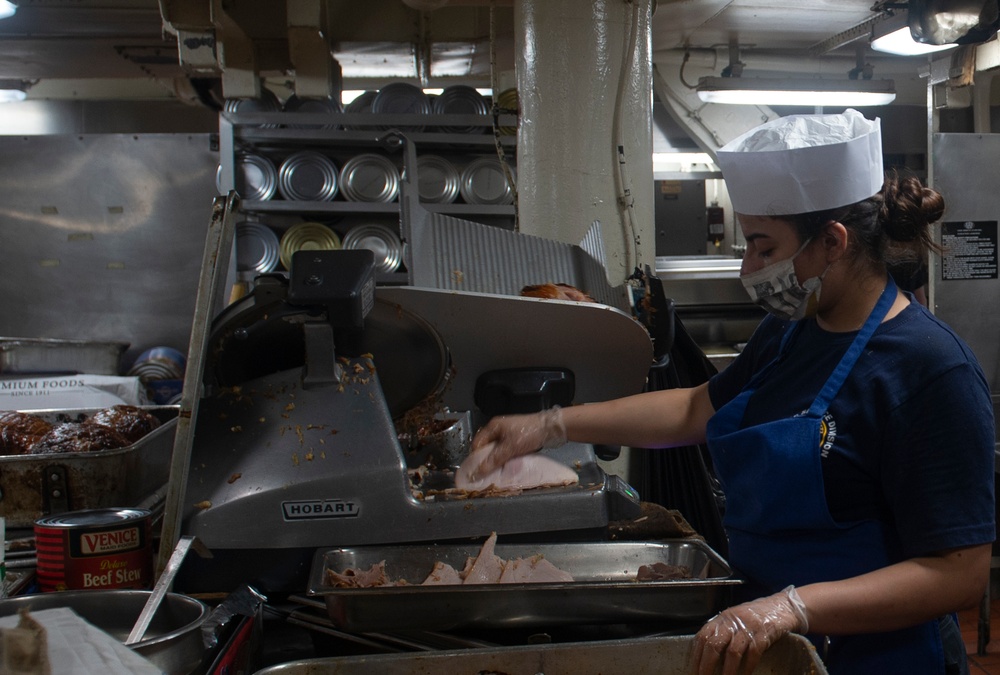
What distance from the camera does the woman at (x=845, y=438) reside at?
3.77 ft

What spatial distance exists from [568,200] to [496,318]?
5.71 feet

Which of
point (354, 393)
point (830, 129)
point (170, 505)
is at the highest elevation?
point (830, 129)

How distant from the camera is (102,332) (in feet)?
17.7

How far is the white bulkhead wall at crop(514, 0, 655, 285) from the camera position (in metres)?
3.23

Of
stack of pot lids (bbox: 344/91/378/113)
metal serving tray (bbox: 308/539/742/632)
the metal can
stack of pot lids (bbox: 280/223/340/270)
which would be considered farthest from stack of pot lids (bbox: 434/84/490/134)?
metal serving tray (bbox: 308/539/742/632)

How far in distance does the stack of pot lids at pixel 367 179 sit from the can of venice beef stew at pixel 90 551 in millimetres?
3699

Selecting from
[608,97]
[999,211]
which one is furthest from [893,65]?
[608,97]

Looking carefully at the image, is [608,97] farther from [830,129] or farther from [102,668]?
[102,668]

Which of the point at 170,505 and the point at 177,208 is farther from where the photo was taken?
the point at 177,208

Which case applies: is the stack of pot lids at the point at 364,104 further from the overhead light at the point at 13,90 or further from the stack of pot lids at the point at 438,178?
the overhead light at the point at 13,90

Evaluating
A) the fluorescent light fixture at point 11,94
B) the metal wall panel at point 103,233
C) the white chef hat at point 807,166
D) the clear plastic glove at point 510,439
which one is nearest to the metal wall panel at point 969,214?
the white chef hat at point 807,166

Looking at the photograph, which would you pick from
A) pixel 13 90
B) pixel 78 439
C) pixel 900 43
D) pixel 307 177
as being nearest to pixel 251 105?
pixel 307 177

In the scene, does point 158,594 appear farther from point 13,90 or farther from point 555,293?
point 13,90

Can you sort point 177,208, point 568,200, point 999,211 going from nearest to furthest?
point 568,200
point 999,211
point 177,208
